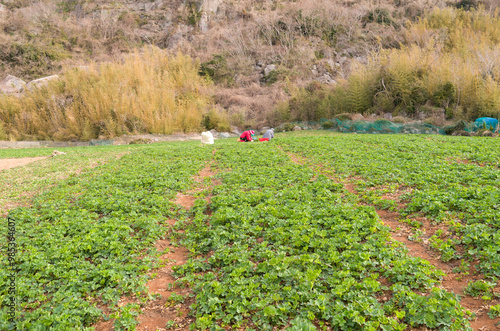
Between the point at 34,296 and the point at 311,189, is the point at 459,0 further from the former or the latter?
the point at 34,296

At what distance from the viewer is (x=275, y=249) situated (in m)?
4.61

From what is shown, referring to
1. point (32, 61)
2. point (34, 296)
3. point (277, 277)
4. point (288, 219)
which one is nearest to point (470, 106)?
point (288, 219)

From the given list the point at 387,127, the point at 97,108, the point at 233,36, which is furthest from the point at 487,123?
the point at 233,36

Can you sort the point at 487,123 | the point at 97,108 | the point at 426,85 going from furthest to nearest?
the point at 97,108 → the point at 426,85 → the point at 487,123

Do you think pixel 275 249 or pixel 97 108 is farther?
pixel 97 108

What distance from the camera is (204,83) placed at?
39875mm

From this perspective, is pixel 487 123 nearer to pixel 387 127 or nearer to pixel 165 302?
pixel 387 127

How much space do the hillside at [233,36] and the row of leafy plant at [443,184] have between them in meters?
24.3

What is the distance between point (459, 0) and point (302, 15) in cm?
2422

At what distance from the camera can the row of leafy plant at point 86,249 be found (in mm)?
3477

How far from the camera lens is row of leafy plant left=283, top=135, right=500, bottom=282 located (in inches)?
167

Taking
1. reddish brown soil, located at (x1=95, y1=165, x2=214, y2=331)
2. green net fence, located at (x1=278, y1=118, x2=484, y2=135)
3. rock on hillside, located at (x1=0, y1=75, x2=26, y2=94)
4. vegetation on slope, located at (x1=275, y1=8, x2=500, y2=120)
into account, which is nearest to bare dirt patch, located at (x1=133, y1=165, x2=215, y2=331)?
reddish brown soil, located at (x1=95, y1=165, x2=214, y2=331)

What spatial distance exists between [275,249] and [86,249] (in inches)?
129

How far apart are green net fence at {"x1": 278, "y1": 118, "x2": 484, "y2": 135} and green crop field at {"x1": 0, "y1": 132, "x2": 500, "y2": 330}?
36.7 feet
